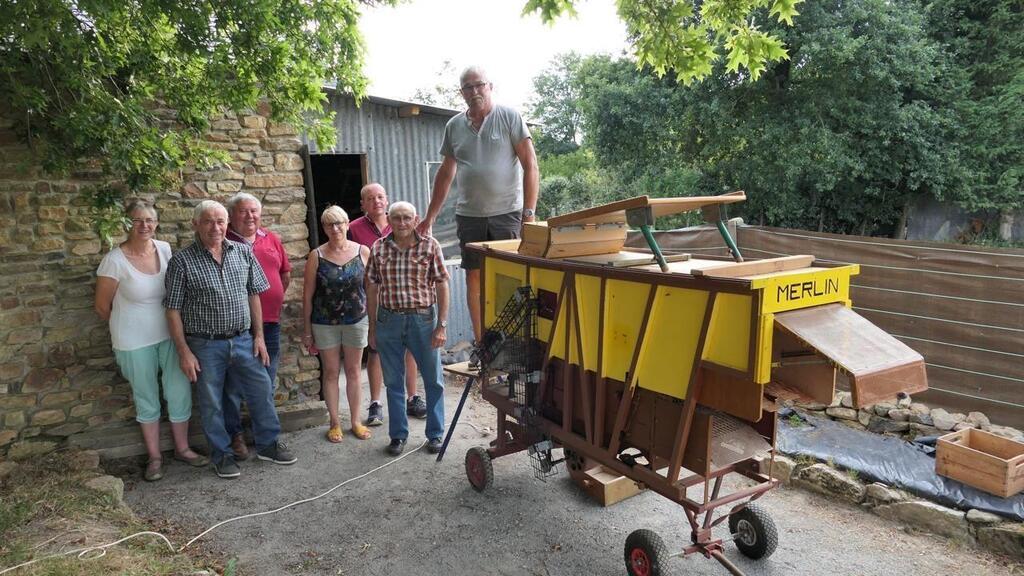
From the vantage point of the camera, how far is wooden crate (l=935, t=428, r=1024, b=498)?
3.92m

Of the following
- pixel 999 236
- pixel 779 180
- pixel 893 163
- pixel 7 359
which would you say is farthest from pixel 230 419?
pixel 999 236

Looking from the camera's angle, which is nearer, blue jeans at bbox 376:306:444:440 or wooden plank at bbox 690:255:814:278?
wooden plank at bbox 690:255:814:278

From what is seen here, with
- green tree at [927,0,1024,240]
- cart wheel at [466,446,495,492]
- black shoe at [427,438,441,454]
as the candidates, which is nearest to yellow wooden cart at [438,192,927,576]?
cart wheel at [466,446,495,492]

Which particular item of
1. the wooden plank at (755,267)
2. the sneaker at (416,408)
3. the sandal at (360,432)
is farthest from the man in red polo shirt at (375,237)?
the wooden plank at (755,267)

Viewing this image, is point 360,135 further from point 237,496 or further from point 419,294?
point 237,496

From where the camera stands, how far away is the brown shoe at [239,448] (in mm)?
5020

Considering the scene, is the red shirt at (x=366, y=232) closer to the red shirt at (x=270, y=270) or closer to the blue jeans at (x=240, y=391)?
the red shirt at (x=270, y=270)

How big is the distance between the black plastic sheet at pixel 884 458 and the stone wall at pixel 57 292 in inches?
204

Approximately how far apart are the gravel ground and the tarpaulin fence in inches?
81.0

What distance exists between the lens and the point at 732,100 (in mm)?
16578

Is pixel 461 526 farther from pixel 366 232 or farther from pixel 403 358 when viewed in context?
pixel 366 232

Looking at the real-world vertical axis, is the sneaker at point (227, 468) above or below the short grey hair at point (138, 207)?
below

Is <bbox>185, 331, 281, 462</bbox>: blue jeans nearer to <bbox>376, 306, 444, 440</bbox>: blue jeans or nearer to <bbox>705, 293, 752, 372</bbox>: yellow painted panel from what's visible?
<bbox>376, 306, 444, 440</bbox>: blue jeans

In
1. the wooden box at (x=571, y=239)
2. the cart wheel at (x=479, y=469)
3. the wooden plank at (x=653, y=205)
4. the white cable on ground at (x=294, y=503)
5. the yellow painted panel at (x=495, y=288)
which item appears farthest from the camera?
the cart wheel at (x=479, y=469)
